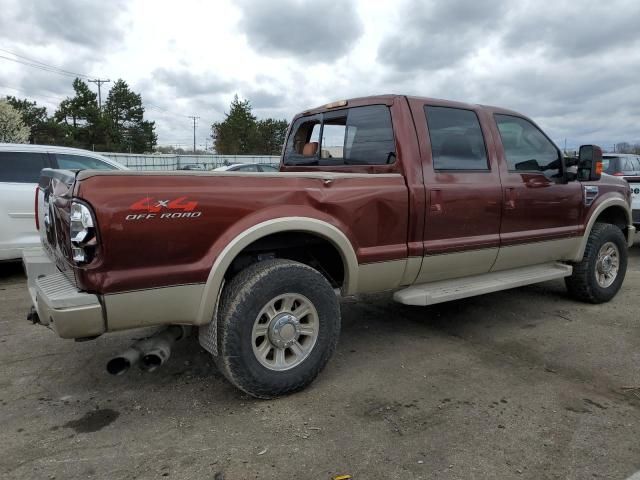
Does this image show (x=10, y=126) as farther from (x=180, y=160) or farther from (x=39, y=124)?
(x=180, y=160)

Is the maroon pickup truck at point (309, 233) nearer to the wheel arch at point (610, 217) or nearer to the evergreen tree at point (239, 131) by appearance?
the wheel arch at point (610, 217)

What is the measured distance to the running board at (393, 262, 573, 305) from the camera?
381 centimetres

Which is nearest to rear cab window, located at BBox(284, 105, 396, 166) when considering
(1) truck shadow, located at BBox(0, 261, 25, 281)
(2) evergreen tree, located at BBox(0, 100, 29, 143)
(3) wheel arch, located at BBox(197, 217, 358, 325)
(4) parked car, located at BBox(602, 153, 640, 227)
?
(3) wheel arch, located at BBox(197, 217, 358, 325)

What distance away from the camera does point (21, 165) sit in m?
6.17

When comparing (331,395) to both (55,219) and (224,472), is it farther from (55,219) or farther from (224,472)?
(55,219)

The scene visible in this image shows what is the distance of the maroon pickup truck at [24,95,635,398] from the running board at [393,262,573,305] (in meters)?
0.02

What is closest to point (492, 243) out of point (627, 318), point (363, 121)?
point (363, 121)

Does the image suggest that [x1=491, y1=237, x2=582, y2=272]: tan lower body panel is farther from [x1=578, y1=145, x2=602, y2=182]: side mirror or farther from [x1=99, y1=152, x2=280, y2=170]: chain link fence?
[x1=99, y1=152, x2=280, y2=170]: chain link fence

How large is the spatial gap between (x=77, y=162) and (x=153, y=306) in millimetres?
4688

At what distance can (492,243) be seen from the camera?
425 centimetres

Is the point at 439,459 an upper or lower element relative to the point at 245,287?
lower

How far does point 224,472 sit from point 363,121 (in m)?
2.80

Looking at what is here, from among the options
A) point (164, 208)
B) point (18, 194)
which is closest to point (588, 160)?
point (164, 208)

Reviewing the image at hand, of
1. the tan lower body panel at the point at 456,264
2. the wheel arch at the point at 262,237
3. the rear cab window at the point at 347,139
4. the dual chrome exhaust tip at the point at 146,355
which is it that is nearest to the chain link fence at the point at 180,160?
the rear cab window at the point at 347,139
